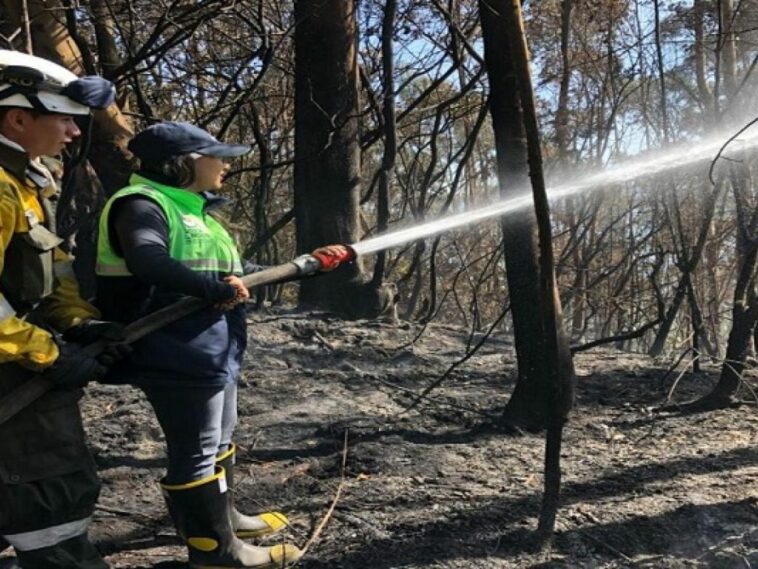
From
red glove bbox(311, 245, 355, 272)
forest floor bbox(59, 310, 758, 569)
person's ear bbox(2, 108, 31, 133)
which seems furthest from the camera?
red glove bbox(311, 245, 355, 272)

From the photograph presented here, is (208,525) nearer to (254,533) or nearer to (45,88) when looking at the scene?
(254,533)

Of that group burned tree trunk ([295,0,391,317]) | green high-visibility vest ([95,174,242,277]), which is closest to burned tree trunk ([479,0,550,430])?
green high-visibility vest ([95,174,242,277])

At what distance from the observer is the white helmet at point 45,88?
76.5 inches

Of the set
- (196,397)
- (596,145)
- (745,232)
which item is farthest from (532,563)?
(596,145)

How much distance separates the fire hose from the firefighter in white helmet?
0.04 meters

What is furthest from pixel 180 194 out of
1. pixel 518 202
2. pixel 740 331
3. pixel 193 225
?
pixel 740 331

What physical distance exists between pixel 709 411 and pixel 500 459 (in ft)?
4.63

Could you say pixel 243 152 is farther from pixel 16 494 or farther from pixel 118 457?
pixel 118 457

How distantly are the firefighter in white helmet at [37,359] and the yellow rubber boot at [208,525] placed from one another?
0.94 ft

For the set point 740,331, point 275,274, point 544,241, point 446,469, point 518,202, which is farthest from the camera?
point 740,331

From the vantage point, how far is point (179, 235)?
2205 mm

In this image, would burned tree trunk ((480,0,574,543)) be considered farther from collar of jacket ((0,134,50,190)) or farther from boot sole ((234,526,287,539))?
collar of jacket ((0,134,50,190))

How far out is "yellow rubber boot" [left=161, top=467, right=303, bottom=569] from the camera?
2.24m

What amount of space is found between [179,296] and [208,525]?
730 millimetres
